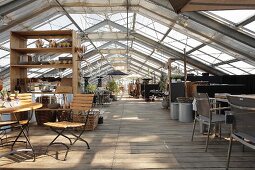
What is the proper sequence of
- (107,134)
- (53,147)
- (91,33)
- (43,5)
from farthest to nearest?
Result: 1. (91,33)
2. (43,5)
3. (107,134)
4. (53,147)

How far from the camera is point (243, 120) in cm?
269

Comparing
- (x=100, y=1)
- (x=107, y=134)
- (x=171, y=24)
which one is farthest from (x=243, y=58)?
(x=107, y=134)

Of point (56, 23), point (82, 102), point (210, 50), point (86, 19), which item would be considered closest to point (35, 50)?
point (82, 102)

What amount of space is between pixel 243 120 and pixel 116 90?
11328 mm

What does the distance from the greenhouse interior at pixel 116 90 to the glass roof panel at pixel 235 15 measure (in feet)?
0.10

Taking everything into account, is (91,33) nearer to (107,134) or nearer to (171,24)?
(171,24)

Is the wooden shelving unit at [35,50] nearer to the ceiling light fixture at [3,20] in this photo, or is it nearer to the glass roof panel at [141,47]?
the ceiling light fixture at [3,20]

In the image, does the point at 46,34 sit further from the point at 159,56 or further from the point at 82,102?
the point at 159,56

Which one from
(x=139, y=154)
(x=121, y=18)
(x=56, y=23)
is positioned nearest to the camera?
(x=139, y=154)

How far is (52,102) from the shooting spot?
6.76 metres

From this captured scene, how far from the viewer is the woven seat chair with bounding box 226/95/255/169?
2.50 meters

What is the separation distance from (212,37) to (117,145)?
232 inches

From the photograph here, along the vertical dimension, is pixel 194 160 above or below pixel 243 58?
below

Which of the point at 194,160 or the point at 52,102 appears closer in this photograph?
the point at 194,160
